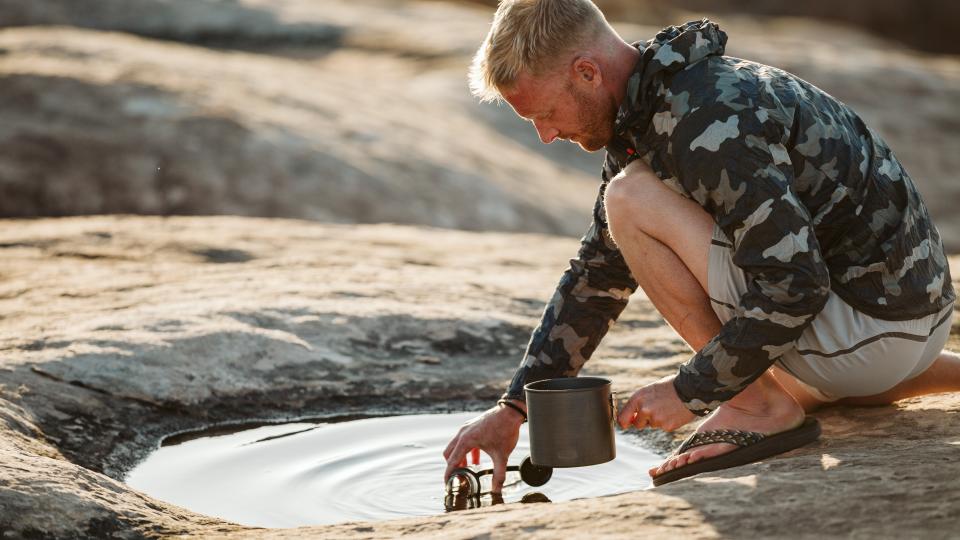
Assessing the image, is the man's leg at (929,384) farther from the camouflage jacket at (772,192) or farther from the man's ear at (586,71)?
the man's ear at (586,71)

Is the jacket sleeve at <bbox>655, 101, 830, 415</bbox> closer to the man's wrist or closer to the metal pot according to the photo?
the metal pot

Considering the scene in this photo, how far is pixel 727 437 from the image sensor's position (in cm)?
315

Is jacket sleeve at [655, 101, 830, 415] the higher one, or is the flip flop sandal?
jacket sleeve at [655, 101, 830, 415]

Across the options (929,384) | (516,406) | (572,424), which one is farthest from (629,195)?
(929,384)

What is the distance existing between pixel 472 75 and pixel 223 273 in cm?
262

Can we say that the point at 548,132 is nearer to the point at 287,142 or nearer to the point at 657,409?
the point at 657,409

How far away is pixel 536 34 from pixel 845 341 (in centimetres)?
104

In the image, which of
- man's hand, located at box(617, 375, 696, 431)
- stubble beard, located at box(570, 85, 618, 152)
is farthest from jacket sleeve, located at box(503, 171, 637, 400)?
man's hand, located at box(617, 375, 696, 431)

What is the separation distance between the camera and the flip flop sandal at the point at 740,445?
312 cm

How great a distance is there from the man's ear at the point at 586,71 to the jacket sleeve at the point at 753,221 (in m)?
0.20

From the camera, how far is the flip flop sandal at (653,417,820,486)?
123 inches

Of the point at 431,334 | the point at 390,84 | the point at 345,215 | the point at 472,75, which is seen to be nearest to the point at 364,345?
the point at 431,334

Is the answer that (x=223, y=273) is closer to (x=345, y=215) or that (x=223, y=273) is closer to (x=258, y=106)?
(x=345, y=215)

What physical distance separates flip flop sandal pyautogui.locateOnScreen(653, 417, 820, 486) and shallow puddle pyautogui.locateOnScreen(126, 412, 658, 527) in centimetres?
32
